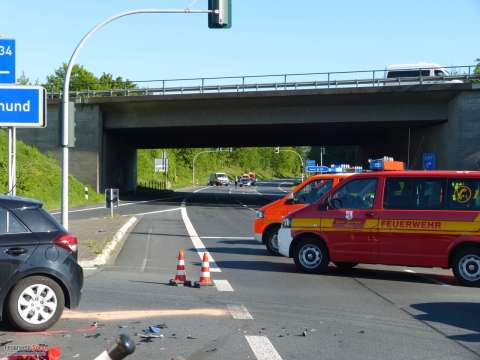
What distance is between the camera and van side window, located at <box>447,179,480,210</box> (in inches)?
464

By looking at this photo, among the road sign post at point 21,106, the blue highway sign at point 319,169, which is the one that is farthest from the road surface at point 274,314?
the blue highway sign at point 319,169

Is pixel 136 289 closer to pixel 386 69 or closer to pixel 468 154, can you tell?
pixel 468 154

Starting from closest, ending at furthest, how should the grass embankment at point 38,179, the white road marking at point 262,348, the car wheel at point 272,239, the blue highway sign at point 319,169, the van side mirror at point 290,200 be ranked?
1. the white road marking at point 262,348
2. the van side mirror at point 290,200
3. the car wheel at point 272,239
4. the blue highway sign at point 319,169
5. the grass embankment at point 38,179

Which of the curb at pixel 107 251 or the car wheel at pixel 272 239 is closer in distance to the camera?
the curb at pixel 107 251

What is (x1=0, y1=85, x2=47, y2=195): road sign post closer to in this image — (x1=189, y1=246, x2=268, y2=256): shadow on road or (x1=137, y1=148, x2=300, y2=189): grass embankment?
(x1=189, y1=246, x2=268, y2=256): shadow on road

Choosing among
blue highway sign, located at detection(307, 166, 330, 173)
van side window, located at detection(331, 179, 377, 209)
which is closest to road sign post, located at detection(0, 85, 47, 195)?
van side window, located at detection(331, 179, 377, 209)

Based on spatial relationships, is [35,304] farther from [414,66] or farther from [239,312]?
[414,66]

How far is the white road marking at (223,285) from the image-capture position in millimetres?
10781

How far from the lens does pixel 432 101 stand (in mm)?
40188

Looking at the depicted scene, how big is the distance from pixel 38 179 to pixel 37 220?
3494 centimetres

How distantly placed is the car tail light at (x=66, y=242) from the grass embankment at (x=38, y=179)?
30.8 m

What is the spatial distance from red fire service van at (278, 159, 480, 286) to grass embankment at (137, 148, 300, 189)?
65.1 metres

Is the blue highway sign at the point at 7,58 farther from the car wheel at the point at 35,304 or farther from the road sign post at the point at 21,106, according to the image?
the car wheel at the point at 35,304

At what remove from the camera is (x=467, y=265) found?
1164 centimetres
